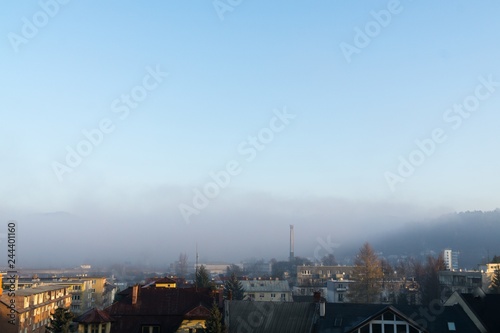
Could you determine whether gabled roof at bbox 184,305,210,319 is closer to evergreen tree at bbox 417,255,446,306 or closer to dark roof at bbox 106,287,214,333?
dark roof at bbox 106,287,214,333

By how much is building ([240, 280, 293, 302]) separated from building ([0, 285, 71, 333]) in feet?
109

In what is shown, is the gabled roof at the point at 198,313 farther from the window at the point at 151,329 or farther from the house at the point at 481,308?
the house at the point at 481,308

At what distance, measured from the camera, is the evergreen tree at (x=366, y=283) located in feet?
272

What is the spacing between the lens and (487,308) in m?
45.6

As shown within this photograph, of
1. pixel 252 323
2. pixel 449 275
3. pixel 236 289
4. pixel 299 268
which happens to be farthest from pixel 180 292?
pixel 299 268

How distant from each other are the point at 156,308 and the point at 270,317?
35.4ft

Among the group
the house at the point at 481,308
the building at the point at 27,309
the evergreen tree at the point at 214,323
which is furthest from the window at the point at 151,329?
the house at the point at 481,308

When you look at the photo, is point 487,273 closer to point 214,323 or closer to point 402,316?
point 402,316

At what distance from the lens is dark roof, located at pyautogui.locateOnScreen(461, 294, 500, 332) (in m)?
43.4

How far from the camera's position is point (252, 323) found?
44.4 metres

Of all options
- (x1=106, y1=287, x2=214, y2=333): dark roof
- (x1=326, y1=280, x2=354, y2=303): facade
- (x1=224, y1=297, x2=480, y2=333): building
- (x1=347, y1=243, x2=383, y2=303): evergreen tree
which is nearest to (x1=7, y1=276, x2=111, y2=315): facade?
(x1=347, y1=243, x2=383, y2=303): evergreen tree

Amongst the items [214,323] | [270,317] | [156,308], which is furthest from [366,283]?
[214,323]

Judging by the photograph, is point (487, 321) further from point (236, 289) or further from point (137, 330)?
point (236, 289)

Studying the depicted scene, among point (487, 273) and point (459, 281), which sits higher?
point (487, 273)
